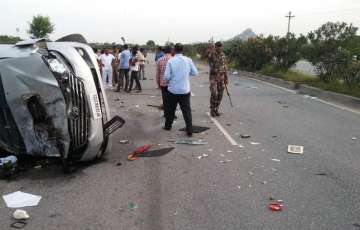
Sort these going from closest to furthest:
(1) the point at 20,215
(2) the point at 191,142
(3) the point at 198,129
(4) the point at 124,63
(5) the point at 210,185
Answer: (1) the point at 20,215 < (5) the point at 210,185 < (2) the point at 191,142 < (3) the point at 198,129 < (4) the point at 124,63

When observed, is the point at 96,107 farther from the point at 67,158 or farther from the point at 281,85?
the point at 281,85

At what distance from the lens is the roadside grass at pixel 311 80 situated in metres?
15.6

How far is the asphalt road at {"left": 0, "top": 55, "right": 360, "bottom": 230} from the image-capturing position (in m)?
4.59

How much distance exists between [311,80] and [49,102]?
16.1 meters

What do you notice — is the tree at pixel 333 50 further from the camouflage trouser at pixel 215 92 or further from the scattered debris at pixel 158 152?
the scattered debris at pixel 158 152

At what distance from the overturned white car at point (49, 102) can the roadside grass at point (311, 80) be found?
1078cm

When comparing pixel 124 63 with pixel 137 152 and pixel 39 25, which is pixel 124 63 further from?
pixel 39 25

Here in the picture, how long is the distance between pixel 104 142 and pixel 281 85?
1519 centimetres

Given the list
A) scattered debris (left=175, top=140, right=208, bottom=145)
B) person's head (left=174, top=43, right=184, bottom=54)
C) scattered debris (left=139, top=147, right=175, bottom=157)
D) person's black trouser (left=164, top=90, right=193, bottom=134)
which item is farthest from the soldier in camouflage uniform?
scattered debris (left=139, top=147, right=175, bottom=157)

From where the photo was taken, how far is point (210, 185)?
5.69 meters

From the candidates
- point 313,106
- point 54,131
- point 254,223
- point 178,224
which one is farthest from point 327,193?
point 313,106

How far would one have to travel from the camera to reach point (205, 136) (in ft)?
28.8

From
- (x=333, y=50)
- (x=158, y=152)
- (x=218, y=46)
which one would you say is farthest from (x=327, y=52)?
(x=158, y=152)

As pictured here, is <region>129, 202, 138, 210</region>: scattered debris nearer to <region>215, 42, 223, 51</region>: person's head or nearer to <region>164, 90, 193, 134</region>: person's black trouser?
<region>164, 90, 193, 134</region>: person's black trouser
